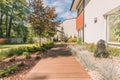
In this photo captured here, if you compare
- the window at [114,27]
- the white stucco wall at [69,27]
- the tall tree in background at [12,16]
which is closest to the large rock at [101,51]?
the window at [114,27]

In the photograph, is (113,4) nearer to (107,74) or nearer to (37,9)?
(107,74)

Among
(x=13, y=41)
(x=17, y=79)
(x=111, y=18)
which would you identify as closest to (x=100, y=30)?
(x=111, y=18)

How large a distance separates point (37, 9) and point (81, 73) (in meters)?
14.1

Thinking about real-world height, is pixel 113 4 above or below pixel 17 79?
above

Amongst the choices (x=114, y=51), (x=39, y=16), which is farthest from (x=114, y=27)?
(x=39, y=16)

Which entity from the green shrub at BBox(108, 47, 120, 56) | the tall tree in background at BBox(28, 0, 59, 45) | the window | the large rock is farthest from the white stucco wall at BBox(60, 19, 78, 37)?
the large rock

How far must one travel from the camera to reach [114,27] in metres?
10.8

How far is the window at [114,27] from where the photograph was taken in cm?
1028

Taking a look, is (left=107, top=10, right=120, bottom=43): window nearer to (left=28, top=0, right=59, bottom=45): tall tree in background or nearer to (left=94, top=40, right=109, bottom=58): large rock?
(left=94, top=40, right=109, bottom=58): large rock

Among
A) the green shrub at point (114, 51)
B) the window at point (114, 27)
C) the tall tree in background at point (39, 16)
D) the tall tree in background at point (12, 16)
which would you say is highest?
the tall tree in background at point (12, 16)

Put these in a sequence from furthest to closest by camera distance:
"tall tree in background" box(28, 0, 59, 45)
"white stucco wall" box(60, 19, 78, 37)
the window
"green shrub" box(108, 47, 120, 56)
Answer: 1. "white stucco wall" box(60, 19, 78, 37)
2. "tall tree in background" box(28, 0, 59, 45)
3. the window
4. "green shrub" box(108, 47, 120, 56)

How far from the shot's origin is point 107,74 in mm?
5668

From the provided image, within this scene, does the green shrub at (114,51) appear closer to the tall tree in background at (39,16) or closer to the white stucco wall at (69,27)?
the tall tree in background at (39,16)

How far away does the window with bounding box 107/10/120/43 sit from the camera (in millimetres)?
10280
